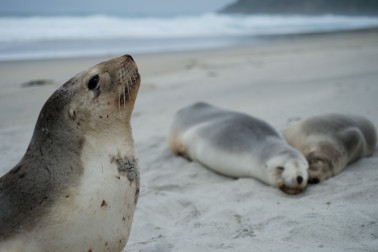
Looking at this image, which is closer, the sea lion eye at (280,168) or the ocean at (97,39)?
the sea lion eye at (280,168)

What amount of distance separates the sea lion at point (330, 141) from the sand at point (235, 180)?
0.12 meters

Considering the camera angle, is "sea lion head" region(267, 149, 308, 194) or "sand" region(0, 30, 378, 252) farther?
"sea lion head" region(267, 149, 308, 194)

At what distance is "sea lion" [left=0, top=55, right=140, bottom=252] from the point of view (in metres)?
2.10

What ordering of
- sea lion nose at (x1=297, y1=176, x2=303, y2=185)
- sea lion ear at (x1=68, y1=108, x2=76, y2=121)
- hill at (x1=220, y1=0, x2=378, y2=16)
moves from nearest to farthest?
sea lion ear at (x1=68, y1=108, x2=76, y2=121), sea lion nose at (x1=297, y1=176, x2=303, y2=185), hill at (x1=220, y1=0, x2=378, y2=16)

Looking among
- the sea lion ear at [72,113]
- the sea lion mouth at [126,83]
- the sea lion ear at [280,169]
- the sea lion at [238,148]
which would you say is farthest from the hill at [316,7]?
the sea lion ear at [72,113]

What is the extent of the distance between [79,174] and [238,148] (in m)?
2.55

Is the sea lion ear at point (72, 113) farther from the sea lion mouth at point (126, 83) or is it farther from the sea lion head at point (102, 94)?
the sea lion mouth at point (126, 83)

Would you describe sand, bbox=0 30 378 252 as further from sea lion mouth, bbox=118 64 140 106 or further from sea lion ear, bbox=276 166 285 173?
sea lion mouth, bbox=118 64 140 106

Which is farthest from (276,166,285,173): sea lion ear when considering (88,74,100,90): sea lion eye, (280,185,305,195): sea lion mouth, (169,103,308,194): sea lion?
(88,74,100,90): sea lion eye

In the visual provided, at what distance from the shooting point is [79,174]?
221cm

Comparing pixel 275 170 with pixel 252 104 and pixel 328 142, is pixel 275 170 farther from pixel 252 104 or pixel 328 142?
pixel 252 104

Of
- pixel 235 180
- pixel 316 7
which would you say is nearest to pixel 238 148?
pixel 235 180

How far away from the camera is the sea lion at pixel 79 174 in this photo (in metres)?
2.10

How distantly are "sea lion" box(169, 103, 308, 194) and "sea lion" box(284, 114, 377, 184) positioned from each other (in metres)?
0.22
